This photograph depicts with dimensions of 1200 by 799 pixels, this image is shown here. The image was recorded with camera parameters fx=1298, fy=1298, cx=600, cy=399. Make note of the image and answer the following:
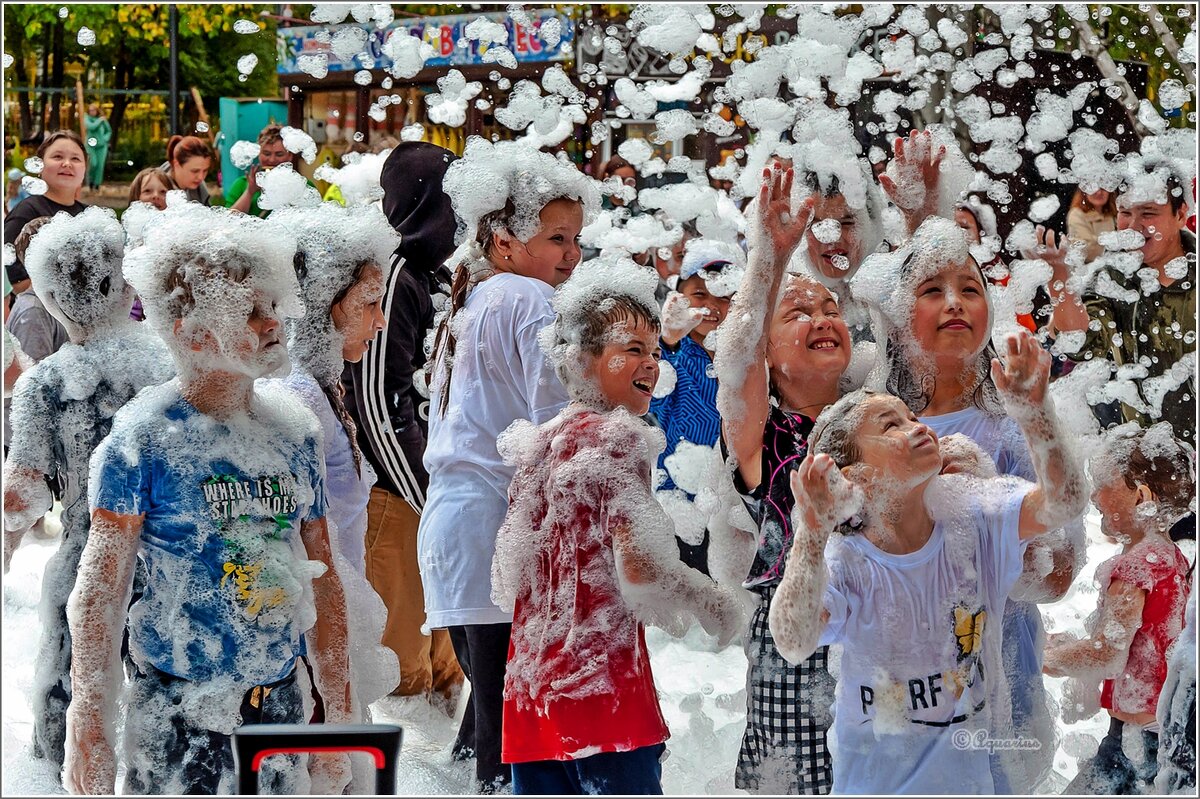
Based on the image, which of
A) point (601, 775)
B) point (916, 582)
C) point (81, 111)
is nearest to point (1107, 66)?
point (916, 582)

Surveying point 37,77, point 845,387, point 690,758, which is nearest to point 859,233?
point 845,387

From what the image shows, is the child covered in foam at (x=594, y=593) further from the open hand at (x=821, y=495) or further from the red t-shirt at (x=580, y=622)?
the open hand at (x=821, y=495)

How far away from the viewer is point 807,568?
197 cm

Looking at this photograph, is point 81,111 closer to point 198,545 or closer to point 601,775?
point 198,545

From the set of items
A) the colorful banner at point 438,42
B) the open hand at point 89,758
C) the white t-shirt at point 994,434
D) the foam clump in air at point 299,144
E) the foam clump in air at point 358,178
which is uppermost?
the colorful banner at point 438,42

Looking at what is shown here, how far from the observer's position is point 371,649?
2676mm

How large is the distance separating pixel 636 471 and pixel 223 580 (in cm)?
72

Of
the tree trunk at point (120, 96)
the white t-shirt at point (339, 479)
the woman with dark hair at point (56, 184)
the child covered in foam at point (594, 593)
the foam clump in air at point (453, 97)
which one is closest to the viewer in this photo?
the child covered in foam at point (594, 593)

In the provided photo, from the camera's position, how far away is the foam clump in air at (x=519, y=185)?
2.88 m

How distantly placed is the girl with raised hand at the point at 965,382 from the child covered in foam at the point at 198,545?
3.74 ft

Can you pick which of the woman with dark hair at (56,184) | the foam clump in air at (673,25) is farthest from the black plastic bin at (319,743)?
the woman with dark hair at (56,184)

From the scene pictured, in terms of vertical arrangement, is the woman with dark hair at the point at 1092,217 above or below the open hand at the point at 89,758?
above

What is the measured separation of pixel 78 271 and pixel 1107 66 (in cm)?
312

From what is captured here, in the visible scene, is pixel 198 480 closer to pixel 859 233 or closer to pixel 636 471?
pixel 636 471
